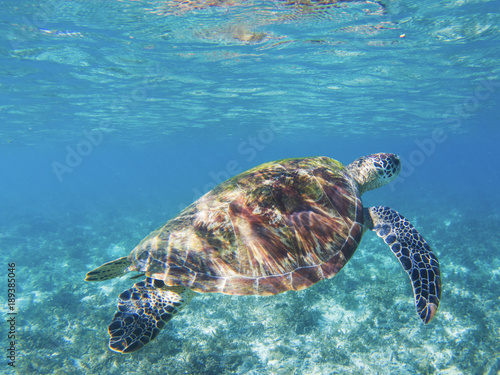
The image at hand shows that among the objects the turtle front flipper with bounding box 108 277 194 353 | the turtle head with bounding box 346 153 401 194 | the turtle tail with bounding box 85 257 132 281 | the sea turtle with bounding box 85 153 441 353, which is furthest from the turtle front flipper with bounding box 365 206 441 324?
the turtle tail with bounding box 85 257 132 281

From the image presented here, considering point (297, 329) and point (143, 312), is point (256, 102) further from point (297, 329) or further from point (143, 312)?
point (143, 312)

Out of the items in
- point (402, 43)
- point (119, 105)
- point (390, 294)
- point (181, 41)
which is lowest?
point (390, 294)

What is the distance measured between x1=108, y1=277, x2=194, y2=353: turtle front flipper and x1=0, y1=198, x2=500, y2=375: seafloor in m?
3.05

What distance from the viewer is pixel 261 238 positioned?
3662mm

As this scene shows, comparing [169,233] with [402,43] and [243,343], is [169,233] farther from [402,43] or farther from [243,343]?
[402,43]

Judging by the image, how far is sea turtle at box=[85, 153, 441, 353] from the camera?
350 cm

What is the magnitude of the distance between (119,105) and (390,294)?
913 inches

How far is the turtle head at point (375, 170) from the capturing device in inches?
222

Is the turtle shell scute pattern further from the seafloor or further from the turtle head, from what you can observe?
the seafloor

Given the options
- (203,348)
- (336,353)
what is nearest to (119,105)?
(203,348)

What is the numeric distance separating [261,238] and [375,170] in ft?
11.3

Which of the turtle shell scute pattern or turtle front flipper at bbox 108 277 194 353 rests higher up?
the turtle shell scute pattern

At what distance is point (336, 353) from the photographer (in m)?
6.52

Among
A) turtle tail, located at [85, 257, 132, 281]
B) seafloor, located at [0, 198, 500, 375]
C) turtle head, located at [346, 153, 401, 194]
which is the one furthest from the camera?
seafloor, located at [0, 198, 500, 375]
